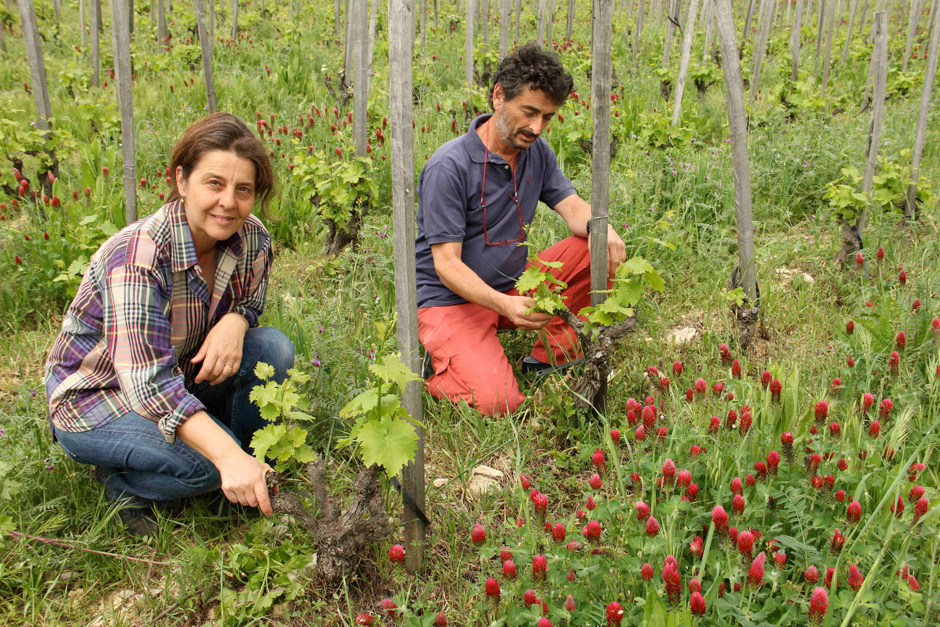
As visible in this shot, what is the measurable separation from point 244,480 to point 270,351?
0.74 m

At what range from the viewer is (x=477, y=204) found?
9.35 feet

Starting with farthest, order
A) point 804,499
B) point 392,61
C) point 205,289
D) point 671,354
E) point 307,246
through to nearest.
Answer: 1. point 307,246
2. point 671,354
3. point 205,289
4. point 804,499
5. point 392,61

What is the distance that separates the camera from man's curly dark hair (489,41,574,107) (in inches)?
103

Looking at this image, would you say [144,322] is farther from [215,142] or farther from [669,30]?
[669,30]

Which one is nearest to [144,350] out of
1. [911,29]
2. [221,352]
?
[221,352]

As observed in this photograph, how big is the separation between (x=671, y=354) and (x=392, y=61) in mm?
1870

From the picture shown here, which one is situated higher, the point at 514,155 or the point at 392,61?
the point at 392,61

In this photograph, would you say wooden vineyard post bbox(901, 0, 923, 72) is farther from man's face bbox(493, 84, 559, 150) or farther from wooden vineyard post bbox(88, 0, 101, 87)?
wooden vineyard post bbox(88, 0, 101, 87)

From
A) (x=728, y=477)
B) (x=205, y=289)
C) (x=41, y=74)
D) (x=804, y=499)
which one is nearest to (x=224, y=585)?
(x=205, y=289)

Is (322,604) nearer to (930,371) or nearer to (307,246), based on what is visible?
(930,371)

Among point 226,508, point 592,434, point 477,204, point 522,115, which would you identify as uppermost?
point 522,115

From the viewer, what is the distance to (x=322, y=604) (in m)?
1.74

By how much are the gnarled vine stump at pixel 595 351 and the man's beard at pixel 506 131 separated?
84 centimetres

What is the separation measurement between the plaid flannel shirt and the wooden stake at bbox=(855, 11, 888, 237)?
10.1ft
